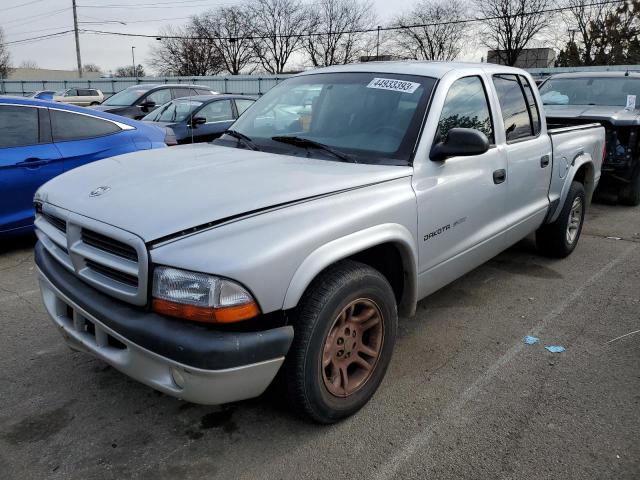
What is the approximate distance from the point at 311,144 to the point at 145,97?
11.2m

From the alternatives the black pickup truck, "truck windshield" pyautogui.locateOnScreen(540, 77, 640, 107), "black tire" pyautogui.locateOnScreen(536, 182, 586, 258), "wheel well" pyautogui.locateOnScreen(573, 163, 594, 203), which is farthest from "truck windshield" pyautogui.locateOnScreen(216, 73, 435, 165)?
"truck windshield" pyautogui.locateOnScreen(540, 77, 640, 107)

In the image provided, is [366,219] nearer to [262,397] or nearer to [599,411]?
[262,397]

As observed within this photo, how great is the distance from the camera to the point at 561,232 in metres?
5.05

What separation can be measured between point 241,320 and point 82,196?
1.13 m

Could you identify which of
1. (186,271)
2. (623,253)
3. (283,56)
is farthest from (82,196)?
(283,56)

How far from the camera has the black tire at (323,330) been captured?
232cm

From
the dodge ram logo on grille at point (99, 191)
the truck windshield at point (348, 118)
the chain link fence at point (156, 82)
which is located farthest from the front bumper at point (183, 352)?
the chain link fence at point (156, 82)

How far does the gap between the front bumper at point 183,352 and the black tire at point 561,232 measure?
3.71 meters

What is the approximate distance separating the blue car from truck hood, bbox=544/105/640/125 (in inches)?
217

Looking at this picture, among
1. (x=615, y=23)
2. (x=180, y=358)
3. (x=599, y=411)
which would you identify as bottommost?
(x=599, y=411)

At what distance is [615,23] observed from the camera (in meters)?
39.5

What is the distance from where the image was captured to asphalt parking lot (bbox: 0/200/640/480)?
241 cm

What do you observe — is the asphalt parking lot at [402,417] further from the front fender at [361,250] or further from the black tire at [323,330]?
the front fender at [361,250]

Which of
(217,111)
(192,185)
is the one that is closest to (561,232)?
(192,185)
